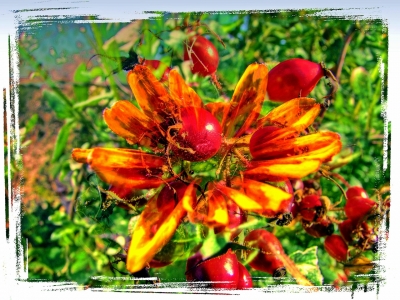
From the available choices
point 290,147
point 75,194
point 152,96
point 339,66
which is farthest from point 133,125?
point 339,66

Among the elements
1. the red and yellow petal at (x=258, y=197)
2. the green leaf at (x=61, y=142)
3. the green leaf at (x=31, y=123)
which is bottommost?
the red and yellow petal at (x=258, y=197)

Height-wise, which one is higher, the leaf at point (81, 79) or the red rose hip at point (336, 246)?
the leaf at point (81, 79)

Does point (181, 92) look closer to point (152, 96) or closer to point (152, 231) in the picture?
point (152, 96)

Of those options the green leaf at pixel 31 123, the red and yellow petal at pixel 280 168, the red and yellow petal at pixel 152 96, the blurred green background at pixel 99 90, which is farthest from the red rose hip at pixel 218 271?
the green leaf at pixel 31 123

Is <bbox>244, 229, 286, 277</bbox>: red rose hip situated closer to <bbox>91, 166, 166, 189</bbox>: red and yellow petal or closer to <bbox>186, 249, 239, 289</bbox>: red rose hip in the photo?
<bbox>186, 249, 239, 289</bbox>: red rose hip

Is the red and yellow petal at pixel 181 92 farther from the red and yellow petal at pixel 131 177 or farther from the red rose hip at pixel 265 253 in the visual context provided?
the red rose hip at pixel 265 253
